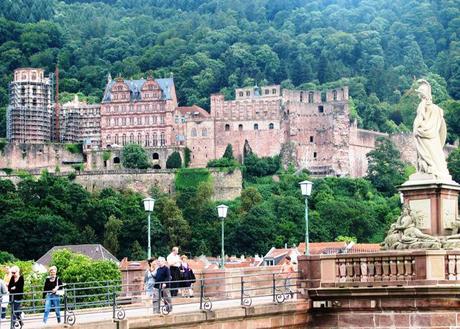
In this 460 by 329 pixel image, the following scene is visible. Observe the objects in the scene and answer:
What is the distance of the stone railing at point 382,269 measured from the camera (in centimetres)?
2416

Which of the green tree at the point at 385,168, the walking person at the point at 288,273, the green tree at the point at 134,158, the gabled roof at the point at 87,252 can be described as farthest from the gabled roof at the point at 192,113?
the walking person at the point at 288,273

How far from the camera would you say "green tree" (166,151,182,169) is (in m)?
138

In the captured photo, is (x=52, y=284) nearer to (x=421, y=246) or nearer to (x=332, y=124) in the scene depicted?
(x=421, y=246)

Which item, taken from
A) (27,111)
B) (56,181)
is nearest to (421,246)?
(56,181)

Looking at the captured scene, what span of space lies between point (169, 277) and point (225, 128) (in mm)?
114697

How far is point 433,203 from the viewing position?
25703 millimetres

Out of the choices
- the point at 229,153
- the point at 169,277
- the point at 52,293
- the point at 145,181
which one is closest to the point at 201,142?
the point at 229,153

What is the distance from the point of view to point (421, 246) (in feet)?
82.6

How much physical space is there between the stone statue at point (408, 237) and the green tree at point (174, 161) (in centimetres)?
11254

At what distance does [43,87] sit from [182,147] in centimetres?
2372

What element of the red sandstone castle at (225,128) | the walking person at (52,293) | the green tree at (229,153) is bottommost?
the walking person at (52,293)

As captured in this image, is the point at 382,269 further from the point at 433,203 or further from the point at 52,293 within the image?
the point at 52,293

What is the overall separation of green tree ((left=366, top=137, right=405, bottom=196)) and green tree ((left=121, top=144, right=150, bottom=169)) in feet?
75.2

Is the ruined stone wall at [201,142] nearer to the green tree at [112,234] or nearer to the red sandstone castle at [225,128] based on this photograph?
the red sandstone castle at [225,128]
